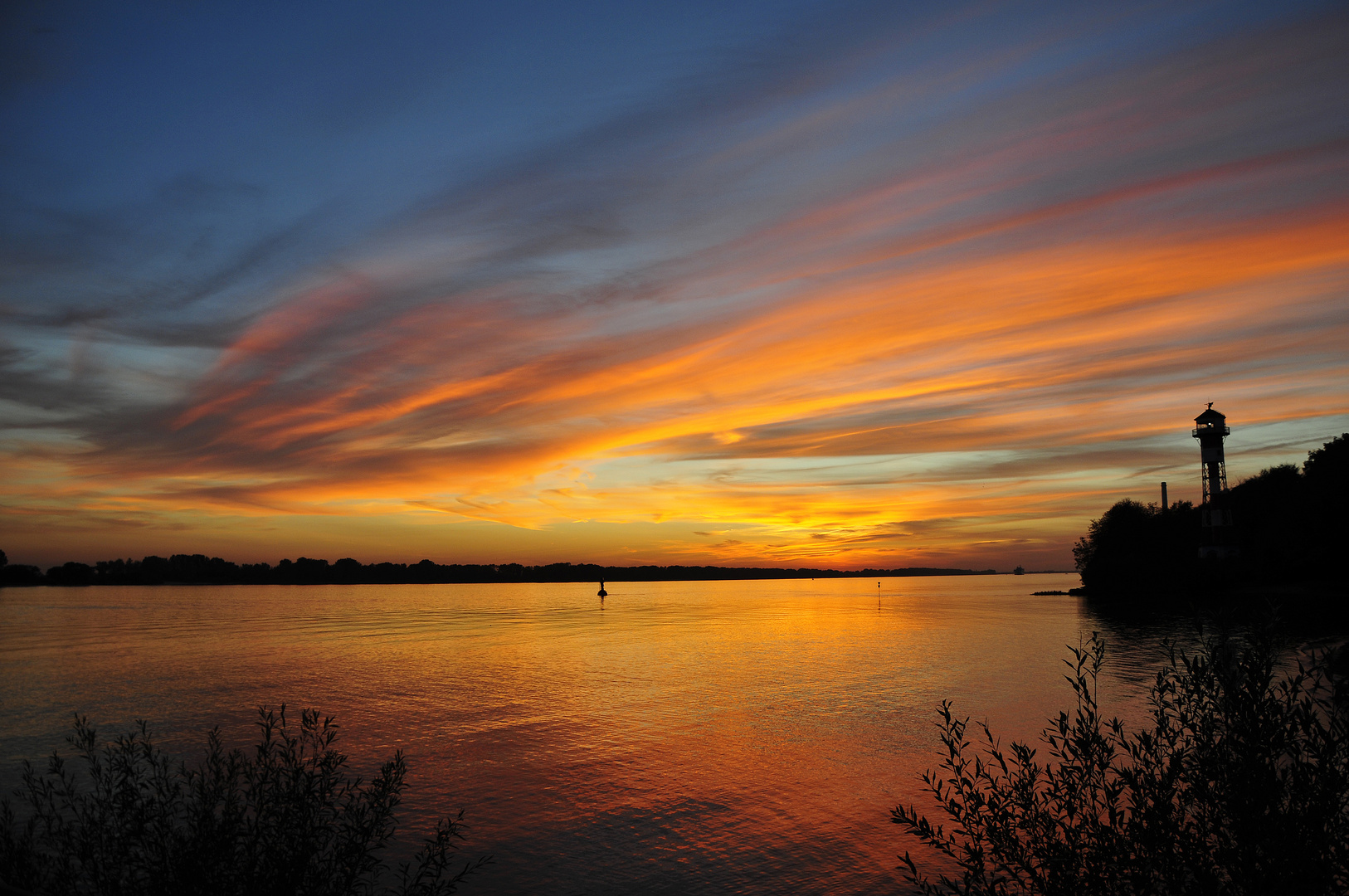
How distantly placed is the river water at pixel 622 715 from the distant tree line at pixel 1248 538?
2930 centimetres

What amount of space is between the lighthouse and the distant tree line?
80.8 inches

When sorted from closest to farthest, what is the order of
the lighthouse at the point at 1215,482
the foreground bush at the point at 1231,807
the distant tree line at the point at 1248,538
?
the foreground bush at the point at 1231,807, the distant tree line at the point at 1248,538, the lighthouse at the point at 1215,482

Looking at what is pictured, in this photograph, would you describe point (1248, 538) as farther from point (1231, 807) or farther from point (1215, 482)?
point (1231, 807)

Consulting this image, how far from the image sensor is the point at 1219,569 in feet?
405

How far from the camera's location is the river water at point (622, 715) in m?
20.8

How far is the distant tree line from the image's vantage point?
95.4 metres

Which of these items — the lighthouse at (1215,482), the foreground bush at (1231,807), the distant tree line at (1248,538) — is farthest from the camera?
the lighthouse at (1215,482)

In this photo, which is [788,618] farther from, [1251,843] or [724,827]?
[1251,843]

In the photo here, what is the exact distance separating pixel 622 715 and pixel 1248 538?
5354 inches

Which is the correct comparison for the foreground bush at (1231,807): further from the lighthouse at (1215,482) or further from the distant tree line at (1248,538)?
the lighthouse at (1215,482)

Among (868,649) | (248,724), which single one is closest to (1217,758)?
(248,724)

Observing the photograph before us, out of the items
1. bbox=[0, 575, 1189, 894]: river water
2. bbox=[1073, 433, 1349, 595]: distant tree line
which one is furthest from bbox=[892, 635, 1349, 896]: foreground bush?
bbox=[1073, 433, 1349, 595]: distant tree line

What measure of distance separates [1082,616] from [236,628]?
119m

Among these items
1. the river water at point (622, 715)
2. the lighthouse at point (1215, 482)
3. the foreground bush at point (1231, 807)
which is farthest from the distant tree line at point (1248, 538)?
the foreground bush at point (1231, 807)
